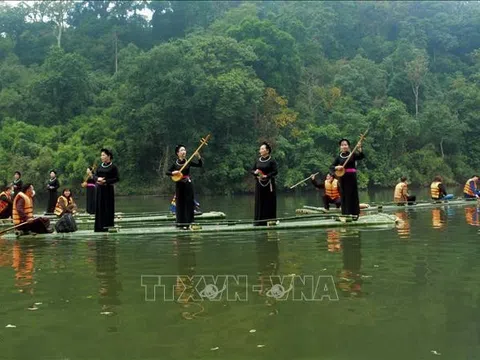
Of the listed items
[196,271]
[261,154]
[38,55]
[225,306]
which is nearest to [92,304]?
[225,306]

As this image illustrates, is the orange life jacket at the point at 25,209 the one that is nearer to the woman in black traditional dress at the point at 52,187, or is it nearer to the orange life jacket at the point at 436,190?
the woman in black traditional dress at the point at 52,187

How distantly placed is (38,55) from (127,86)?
75.2 ft

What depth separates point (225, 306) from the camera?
5555mm

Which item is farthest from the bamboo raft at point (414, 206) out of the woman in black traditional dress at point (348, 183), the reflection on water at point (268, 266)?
the reflection on water at point (268, 266)

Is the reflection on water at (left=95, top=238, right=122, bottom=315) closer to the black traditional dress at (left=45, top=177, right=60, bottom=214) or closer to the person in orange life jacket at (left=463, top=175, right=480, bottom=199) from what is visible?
the black traditional dress at (left=45, top=177, right=60, bottom=214)

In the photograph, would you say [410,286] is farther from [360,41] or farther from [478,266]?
[360,41]

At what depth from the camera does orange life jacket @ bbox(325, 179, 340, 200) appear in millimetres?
16266

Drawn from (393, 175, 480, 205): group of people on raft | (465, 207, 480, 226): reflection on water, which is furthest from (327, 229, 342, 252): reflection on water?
(393, 175, 480, 205): group of people on raft

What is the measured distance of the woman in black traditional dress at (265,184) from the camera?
11.5 m

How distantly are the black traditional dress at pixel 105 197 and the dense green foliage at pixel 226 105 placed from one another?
2586 cm

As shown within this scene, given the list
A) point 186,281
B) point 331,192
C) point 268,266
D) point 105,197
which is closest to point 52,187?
point 105,197

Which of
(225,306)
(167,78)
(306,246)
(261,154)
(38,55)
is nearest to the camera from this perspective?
(225,306)

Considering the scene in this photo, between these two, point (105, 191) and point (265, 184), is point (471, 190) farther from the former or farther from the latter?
point (105, 191)

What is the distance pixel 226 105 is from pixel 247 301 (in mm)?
32804
